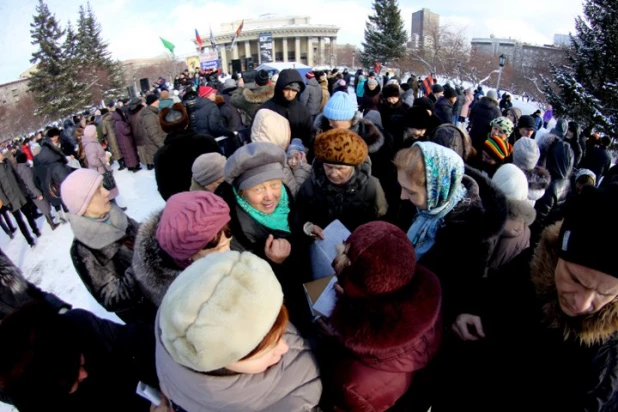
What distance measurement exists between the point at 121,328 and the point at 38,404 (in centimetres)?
54

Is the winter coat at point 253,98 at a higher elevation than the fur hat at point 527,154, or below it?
higher

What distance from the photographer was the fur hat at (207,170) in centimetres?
291

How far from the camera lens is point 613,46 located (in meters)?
15.8

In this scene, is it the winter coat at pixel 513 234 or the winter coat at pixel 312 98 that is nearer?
the winter coat at pixel 513 234

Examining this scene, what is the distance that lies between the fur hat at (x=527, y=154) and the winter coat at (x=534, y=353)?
2080 millimetres

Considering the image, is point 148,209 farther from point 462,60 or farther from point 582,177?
point 462,60

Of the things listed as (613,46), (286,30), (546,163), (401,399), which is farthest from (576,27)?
(286,30)

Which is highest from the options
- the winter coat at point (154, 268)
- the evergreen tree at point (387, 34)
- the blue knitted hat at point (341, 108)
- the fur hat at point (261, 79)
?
the evergreen tree at point (387, 34)

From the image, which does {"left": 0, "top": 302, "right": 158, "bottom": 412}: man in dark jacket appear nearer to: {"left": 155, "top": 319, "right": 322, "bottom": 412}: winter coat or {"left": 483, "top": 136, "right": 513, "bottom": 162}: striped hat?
{"left": 155, "top": 319, "right": 322, "bottom": 412}: winter coat

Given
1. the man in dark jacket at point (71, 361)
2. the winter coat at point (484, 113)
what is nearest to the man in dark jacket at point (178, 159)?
the man in dark jacket at point (71, 361)

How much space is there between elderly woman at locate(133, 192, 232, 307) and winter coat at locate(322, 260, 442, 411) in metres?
0.82

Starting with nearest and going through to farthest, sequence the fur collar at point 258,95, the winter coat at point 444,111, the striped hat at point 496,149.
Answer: the striped hat at point 496,149 → the fur collar at point 258,95 → the winter coat at point 444,111

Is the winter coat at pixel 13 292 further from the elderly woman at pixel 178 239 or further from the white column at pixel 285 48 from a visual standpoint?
the white column at pixel 285 48

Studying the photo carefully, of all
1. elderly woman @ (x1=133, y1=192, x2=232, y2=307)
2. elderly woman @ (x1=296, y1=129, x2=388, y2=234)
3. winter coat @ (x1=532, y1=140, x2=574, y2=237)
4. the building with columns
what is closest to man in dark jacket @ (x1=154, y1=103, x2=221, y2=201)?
elderly woman @ (x1=296, y1=129, x2=388, y2=234)
